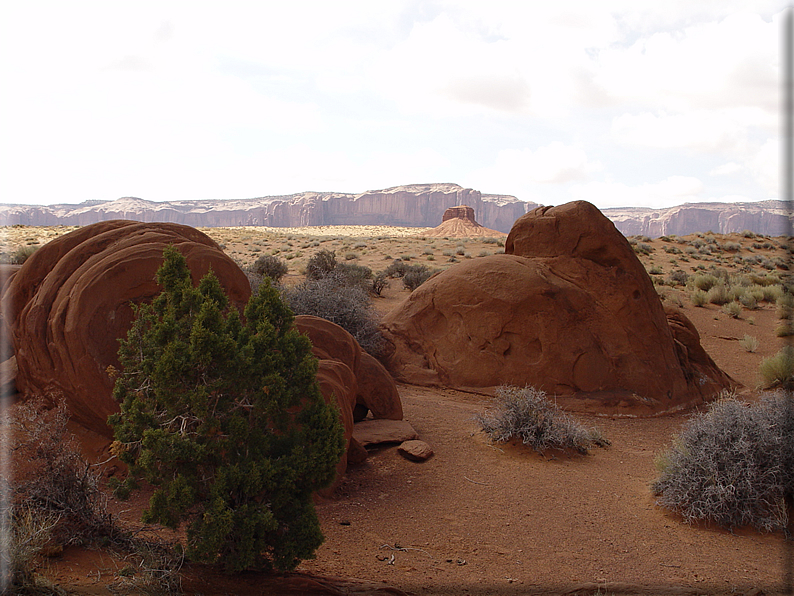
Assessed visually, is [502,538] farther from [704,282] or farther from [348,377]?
[704,282]

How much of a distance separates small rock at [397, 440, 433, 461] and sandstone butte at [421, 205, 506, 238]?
76.5 m

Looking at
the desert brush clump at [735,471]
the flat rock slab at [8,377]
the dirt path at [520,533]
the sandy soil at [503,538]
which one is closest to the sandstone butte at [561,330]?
the sandy soil at [503,538]

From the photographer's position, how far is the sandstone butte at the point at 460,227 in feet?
284

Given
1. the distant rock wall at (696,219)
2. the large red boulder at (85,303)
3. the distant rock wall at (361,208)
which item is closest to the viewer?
the large red boulder at (85,303)

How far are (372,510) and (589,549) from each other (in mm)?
1933

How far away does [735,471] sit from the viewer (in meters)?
5.18

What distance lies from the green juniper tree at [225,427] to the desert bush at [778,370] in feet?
36.9

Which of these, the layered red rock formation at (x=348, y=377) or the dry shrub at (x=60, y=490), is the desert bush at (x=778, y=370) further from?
the dry shrub at (x=60, y=490)

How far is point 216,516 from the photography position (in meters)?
3.09

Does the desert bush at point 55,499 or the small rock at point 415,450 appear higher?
the desert bush at point 55,499


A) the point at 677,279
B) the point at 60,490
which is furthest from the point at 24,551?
the point at 677,279

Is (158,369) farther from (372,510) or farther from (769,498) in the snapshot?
(769,498)

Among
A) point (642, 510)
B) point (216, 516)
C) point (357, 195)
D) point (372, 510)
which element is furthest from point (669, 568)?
point (357, 195)

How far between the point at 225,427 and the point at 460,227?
301ft
